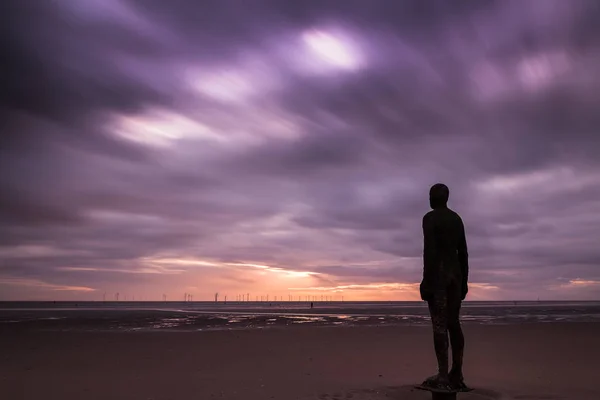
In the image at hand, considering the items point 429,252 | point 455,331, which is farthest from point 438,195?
point 455,331

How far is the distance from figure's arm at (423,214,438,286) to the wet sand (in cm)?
257

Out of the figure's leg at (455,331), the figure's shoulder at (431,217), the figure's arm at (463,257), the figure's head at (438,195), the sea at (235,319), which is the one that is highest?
the figure's head at (438,195)

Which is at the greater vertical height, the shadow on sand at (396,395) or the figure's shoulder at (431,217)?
the figure's shoulder at (431,217)

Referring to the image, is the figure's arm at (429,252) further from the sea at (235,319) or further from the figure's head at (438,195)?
the sea at (235,319)

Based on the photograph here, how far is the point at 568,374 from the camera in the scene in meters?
13.4

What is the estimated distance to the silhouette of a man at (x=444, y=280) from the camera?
965 centimetres

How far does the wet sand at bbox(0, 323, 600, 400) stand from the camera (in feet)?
36.6

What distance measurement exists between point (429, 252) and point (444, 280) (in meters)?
0.61

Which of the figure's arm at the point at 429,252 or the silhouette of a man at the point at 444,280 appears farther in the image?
the figure's arm at the point at 429,252

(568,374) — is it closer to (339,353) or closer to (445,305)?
(445,305)

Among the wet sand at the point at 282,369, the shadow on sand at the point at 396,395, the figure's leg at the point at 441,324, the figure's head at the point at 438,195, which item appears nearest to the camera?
the figure's leg at the point at 441,324

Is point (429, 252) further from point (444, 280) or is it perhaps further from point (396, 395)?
point (396, 395)

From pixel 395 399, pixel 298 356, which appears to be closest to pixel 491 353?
pixel 298 356

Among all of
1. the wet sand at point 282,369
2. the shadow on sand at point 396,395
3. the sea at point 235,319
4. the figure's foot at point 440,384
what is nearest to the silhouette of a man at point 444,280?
the figure's foot at point 440,384
